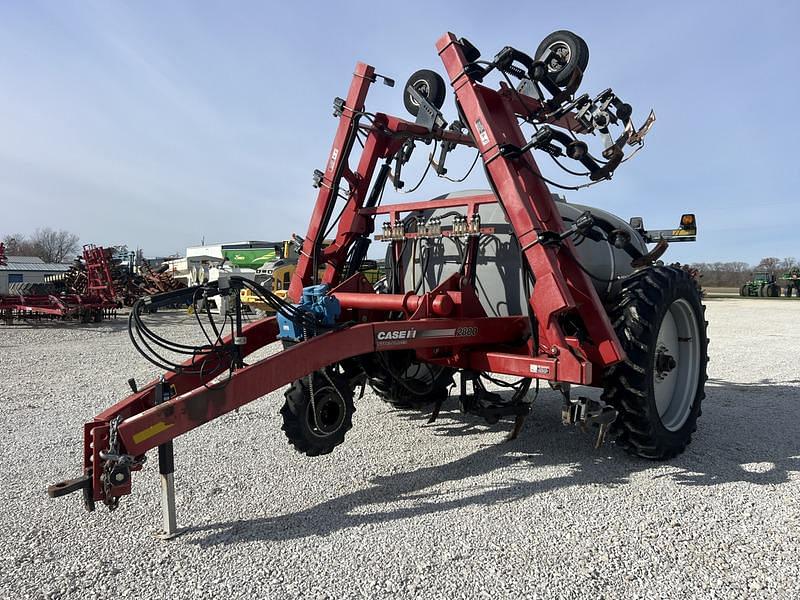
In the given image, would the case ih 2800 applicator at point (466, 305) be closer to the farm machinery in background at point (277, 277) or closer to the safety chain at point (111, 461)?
the safety chain at point (111, 461)

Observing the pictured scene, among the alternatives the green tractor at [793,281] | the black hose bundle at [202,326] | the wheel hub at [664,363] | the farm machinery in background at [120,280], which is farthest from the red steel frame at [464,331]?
the green tractor at [793,281]

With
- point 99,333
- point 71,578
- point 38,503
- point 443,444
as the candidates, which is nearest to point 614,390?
point 443,444

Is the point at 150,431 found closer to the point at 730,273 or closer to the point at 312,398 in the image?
the point at 312,398

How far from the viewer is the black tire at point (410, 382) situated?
15.7ft

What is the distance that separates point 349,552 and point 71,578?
123 centimetres

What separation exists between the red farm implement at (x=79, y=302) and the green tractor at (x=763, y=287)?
39.6m

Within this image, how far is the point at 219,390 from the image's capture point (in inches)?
121

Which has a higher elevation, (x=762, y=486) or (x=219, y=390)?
(x=219, y=390)

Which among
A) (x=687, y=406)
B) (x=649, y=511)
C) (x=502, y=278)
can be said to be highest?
(x=502, y=278)

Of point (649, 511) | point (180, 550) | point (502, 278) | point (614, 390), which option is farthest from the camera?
point (502, 278)

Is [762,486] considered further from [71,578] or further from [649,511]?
[71,578]

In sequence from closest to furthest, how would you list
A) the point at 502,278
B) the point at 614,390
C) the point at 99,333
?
the point at 614,390
the point at 502,278
the point at 99,333

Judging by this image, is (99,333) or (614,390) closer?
(614,390)

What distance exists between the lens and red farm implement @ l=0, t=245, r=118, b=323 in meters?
15.2
